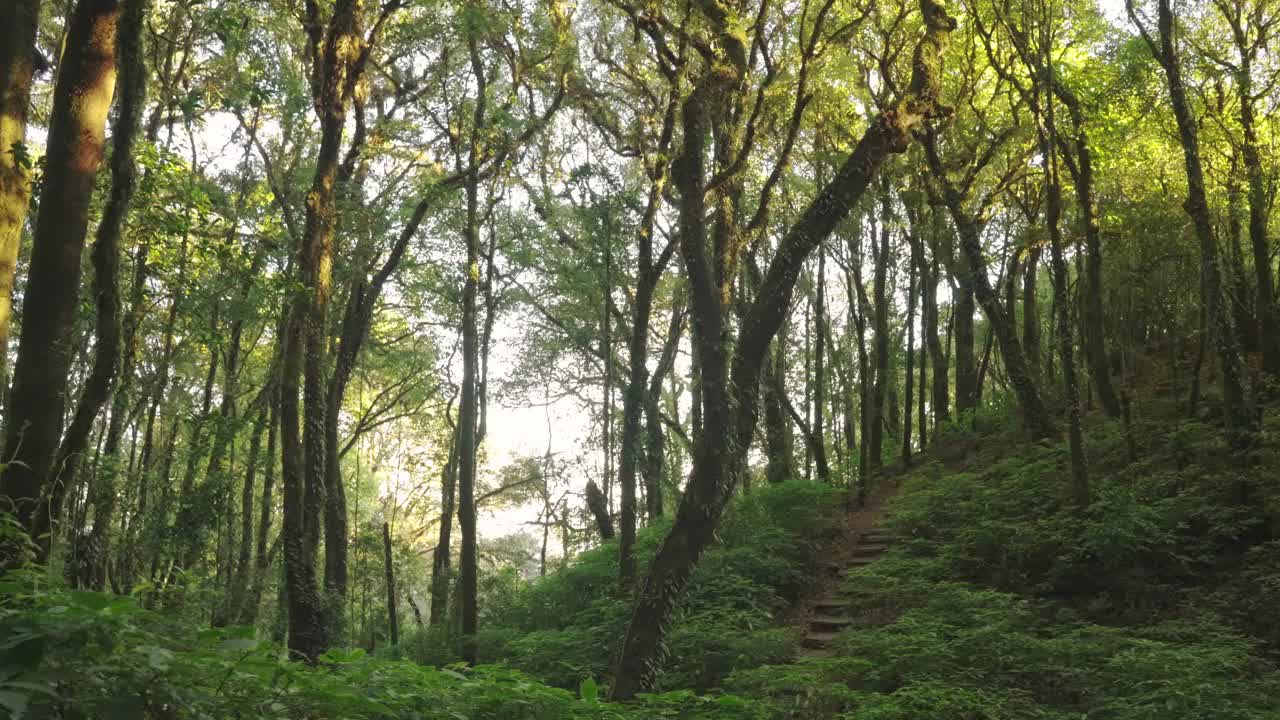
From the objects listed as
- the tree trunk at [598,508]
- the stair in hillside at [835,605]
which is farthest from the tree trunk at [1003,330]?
the tree trunk at [598,508]

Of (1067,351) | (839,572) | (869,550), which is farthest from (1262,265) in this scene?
(839,572)

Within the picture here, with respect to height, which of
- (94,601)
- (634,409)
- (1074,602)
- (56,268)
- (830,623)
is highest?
(634,409)

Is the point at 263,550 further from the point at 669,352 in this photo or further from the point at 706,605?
the point at 706,605

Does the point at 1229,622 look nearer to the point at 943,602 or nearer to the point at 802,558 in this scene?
the point at 943,602

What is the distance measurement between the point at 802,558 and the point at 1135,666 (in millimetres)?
6479

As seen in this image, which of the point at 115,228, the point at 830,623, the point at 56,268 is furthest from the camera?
the point at 830,623

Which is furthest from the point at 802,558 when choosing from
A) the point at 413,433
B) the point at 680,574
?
the point at 413,433

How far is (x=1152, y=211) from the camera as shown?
511 inches

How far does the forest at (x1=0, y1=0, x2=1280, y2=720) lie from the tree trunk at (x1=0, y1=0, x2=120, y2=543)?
0.03 m

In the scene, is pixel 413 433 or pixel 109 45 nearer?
pixel 109 45

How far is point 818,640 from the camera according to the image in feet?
31.6

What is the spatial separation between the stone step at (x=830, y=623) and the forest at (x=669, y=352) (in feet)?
0.21

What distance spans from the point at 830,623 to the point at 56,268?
8.85 m

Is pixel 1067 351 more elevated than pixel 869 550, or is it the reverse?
pixel 1067 351
